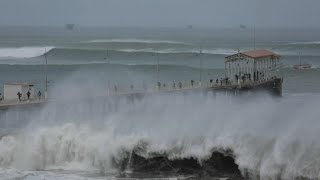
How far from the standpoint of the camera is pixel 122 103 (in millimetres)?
45281

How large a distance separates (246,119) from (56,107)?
17672 mm

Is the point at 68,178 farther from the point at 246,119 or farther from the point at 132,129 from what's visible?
the point at 246,119

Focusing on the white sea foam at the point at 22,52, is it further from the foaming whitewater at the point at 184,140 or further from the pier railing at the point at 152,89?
the foaming whitewater at the point at 184,140

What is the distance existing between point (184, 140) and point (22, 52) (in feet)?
288

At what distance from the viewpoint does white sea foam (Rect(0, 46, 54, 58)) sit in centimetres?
10531

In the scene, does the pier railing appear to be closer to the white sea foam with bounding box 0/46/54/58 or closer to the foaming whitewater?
the foaming whitewater

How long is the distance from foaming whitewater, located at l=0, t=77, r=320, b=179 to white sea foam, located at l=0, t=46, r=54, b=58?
76387mm

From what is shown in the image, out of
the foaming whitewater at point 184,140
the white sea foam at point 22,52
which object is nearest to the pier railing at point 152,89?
the foaming whitewater at point 184,140

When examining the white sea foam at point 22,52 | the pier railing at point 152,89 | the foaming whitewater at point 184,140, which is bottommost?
the foaming whitewater at point 184,140

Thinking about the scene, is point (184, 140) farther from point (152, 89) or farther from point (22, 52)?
point (22, 52)

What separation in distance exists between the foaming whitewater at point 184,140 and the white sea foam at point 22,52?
7639 centimetres

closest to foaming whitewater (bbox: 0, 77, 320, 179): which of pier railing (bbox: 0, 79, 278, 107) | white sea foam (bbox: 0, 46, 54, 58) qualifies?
pier railing (bbox: 0, 79, 278, 107)

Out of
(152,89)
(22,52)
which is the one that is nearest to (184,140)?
(152,89)

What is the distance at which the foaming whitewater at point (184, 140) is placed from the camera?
22.7 metres
